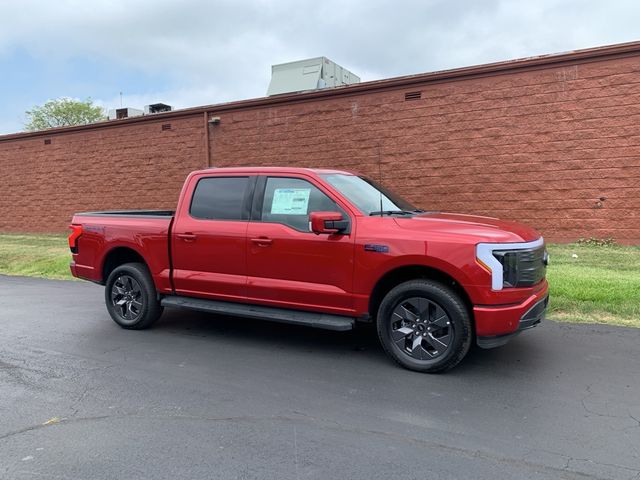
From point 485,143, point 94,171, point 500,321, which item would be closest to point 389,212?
point 500,321

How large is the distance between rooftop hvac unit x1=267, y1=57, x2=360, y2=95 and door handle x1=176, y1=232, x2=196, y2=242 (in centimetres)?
1138

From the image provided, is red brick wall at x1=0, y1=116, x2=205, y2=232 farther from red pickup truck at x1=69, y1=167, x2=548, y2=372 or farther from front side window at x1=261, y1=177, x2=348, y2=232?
front side window at x1=261, y1=177, x2=348, y2=232

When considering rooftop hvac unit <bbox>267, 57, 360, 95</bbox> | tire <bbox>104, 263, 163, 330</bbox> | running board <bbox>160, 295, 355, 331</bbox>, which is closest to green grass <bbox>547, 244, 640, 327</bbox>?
running board <bbox>160, 295, 355, 331</bbox>

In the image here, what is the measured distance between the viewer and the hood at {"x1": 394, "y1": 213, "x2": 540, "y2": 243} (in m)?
4.61

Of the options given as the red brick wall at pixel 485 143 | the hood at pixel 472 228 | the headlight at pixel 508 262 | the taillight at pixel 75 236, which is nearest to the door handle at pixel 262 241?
the hood at pixel 472 228

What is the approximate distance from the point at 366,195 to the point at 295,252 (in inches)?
40.4

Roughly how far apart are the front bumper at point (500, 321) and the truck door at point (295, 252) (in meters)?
1.25

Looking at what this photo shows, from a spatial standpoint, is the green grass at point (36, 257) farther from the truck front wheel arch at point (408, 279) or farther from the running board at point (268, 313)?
the truck front wheel arch at point (408, 279)

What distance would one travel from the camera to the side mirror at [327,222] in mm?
4953

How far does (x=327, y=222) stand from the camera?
499cm

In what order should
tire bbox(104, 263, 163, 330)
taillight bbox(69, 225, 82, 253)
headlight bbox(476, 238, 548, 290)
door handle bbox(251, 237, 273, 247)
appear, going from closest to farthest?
1. headlight bbox(476, 238, 548, 290)
2. door handle bbox(251, 237, 273, 247)
3. tire bbox(104, 263, 163, 330)
4. taillight bbox(69, 225, 82, 253)

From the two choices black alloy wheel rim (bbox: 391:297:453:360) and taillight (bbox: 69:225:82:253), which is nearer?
black alloy wheel rim (bbox: 391:297:453:360)

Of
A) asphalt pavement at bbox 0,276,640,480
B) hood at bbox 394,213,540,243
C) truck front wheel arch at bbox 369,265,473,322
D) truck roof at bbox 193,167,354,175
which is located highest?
truck roof at bbox 193,167,354,175

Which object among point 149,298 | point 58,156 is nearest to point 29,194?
point 58,156
